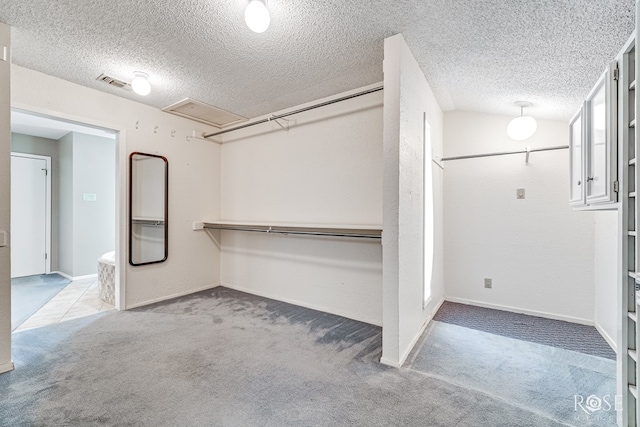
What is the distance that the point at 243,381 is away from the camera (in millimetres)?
1912

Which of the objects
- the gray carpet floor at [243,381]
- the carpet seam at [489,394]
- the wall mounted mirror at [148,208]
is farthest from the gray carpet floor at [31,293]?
the carpet seam at [489,394]

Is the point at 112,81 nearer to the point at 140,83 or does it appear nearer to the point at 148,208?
the point at 140,83

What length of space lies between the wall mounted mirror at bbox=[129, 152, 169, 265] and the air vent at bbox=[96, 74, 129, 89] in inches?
31.0

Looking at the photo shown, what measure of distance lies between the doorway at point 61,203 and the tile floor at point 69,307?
9.9 inches

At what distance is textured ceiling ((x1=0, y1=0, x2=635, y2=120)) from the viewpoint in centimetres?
174

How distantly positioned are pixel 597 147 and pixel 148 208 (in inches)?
167

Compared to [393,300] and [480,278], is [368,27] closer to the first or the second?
[393,300]

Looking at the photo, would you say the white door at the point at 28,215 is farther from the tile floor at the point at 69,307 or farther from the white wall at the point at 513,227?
the white wall at the point at 513,227

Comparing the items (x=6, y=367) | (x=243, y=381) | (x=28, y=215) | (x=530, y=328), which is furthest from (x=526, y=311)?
(x=28, y=215)

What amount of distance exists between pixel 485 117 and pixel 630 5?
79.2 inches

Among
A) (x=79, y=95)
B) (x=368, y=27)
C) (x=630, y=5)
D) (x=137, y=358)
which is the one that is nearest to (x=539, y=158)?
(x=630, y=5)

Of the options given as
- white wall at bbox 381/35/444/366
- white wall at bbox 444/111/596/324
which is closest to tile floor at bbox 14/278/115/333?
white wall at bbox 381/35/444/366

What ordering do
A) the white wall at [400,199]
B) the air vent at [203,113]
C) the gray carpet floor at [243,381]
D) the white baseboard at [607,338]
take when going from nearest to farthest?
1. the gray carpet floor at [243,381]
2. the white wall at [400,199]
3. the white baseboard at [607,338]
4. the air vent at [203,113]

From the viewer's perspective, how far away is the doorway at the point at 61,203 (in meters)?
4.70
